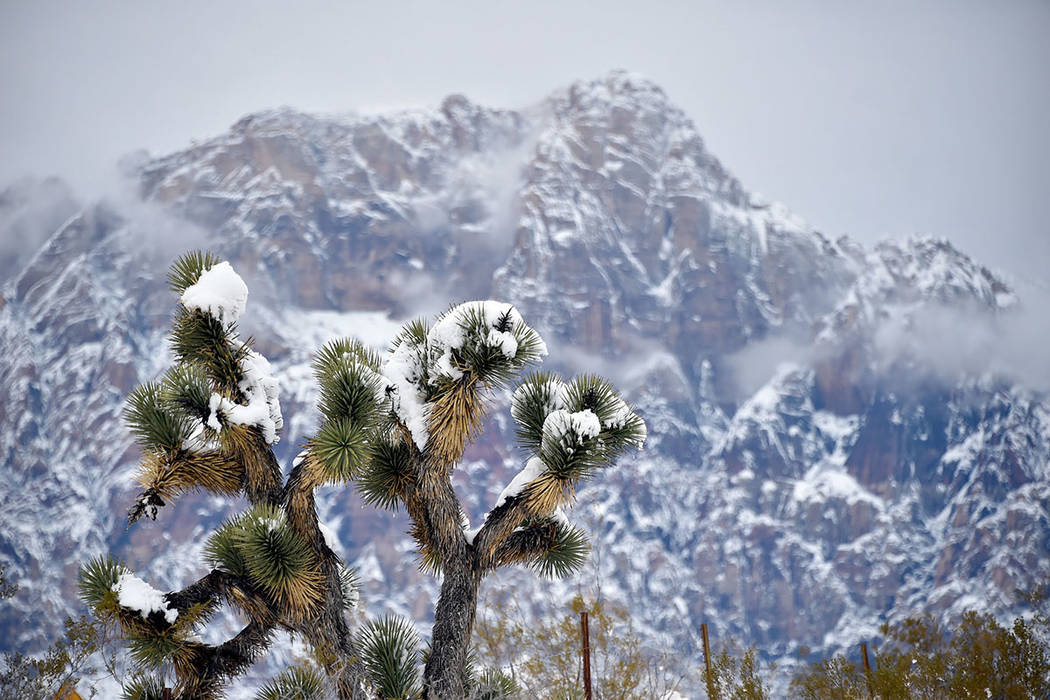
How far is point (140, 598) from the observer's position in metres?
11.4

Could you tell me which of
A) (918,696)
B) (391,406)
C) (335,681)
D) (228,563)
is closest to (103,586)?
(228,563)

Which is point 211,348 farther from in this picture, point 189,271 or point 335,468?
point 335,468

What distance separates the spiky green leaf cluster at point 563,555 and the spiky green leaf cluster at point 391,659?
184 centimetres

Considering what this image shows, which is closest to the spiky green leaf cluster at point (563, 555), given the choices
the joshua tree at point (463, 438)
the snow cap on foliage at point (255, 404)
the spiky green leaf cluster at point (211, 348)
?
the joshua tree at point (463, 438)

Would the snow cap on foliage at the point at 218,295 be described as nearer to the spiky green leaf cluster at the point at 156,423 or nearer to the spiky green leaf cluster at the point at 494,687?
the spiky green leaf cluster at the point at 156,423

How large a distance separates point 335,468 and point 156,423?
6.56ft

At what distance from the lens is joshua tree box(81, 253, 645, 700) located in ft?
38.1

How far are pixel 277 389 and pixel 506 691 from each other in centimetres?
488

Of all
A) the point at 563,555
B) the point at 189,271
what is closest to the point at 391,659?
the point at 563,555

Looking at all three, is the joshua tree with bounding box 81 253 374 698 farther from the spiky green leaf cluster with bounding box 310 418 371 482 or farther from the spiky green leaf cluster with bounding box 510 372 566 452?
the spiky green leaf cluster with bounding box 510 372 566 452

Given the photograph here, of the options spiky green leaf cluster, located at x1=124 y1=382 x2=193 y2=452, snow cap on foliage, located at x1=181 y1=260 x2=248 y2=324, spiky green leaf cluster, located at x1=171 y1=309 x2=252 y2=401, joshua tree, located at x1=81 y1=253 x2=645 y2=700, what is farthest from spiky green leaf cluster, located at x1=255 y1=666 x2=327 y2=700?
snow cap on foliage, located at x1=181 y1=260 x2=248 y2=324

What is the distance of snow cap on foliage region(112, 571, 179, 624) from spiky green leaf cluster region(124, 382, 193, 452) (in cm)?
141

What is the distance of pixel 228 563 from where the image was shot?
11930mm

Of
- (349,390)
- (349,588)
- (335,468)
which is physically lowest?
(349,588)
